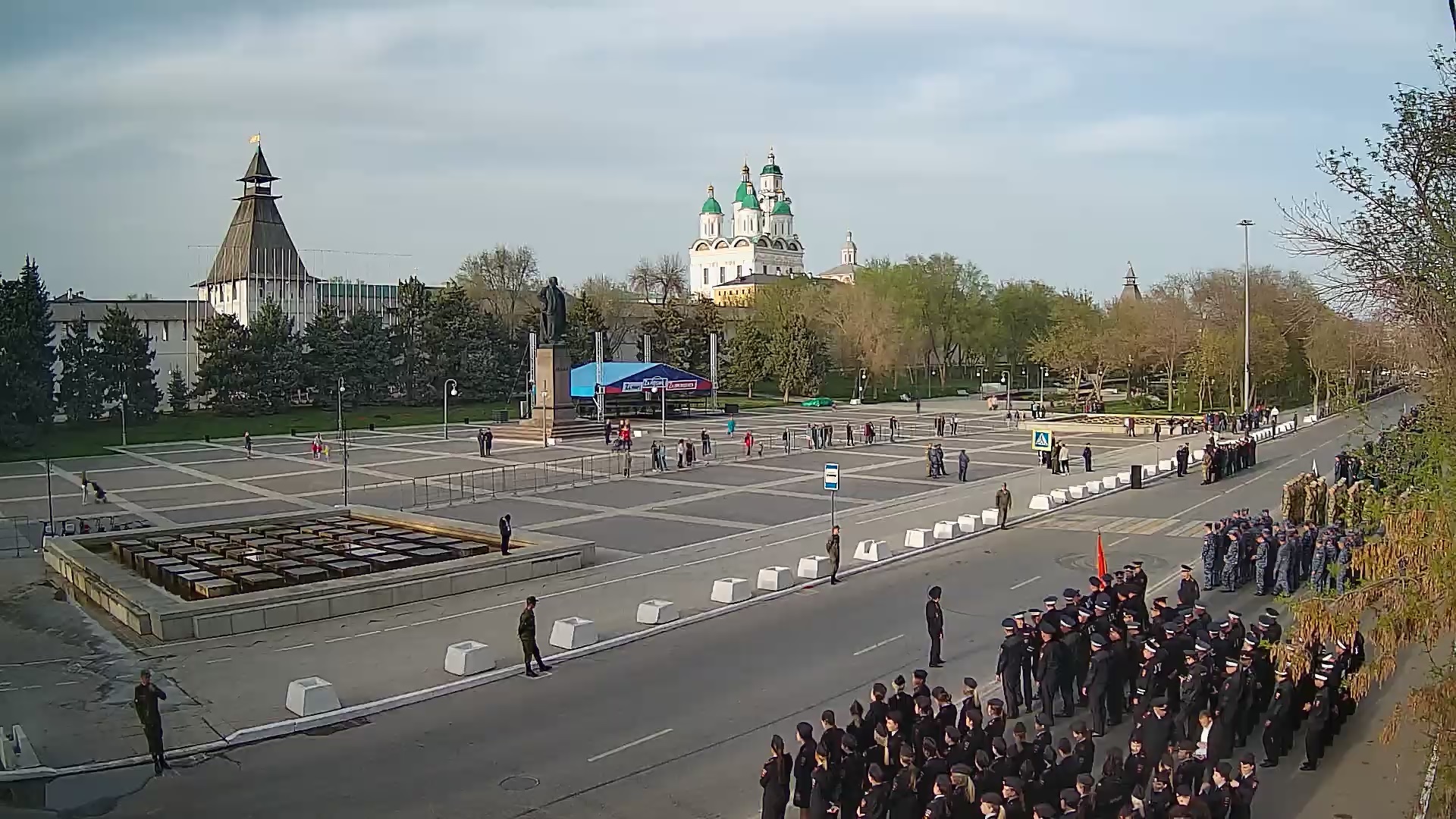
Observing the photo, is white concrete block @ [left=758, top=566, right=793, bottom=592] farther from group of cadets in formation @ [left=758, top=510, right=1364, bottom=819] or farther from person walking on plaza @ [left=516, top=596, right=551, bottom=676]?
group of cadets in formation @ [left=758, top=510, right=1364, bottom=819]

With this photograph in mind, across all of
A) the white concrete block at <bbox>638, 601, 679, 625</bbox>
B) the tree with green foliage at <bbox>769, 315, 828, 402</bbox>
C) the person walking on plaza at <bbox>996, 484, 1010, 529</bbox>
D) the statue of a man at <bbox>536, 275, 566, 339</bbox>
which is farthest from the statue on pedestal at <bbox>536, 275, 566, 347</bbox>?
the white concrete block at <bbox>638, 601, 679, 625</bbox>

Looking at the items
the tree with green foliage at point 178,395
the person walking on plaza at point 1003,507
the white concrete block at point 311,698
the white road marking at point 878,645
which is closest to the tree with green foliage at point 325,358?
the tree with green foliage at point 178,395

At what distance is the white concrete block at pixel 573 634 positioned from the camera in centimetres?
1642

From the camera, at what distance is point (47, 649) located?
16.9m

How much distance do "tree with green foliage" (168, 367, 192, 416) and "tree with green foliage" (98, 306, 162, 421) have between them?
11.5 ft

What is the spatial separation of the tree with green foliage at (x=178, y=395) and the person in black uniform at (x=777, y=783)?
65.5 meters

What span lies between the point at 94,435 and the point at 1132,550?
53.2m

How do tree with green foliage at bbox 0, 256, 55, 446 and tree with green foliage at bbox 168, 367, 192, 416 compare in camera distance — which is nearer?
tree with green foliage at bbox 0, 256, 55, 446

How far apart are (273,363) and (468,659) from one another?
192ft

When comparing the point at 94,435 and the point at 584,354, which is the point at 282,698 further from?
the point at 584,354

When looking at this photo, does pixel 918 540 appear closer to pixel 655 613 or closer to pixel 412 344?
pixel 655 613

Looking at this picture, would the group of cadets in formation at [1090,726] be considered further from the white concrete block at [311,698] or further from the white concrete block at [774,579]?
the white concrete block at [774,579]

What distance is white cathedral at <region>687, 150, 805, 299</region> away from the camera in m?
154

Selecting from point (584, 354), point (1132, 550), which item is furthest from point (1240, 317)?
point (1132, 550)
